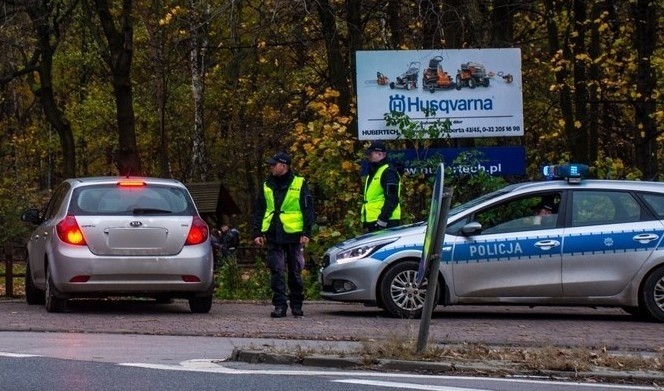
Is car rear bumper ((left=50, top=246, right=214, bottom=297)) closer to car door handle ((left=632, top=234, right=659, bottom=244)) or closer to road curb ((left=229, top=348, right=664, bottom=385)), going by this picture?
road curb ((left=229, top=348, right=664, bottom=385))

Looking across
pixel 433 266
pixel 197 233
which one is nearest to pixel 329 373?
pixel 433 266

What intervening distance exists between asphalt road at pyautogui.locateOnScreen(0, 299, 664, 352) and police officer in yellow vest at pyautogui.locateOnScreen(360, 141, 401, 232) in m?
1.09

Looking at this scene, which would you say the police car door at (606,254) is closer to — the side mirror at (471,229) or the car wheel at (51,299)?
the side mirror at (471,229)

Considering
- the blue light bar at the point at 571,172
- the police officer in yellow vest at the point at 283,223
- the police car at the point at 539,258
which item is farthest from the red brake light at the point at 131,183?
the blue light bar at the point at 571,172

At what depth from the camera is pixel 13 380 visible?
822cm

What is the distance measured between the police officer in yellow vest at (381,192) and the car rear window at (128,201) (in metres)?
2.10

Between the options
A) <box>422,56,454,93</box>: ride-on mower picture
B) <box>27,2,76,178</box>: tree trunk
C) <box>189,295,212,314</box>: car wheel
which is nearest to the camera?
<box>189,295,212,314</box>: car wheel

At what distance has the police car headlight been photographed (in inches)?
535

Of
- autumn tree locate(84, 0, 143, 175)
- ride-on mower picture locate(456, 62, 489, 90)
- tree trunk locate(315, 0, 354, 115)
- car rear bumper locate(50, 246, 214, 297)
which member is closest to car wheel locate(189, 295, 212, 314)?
car rear bumper locate(50, 246, 214, 297)

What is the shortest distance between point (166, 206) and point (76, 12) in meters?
15.1

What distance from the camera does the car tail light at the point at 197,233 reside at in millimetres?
13797

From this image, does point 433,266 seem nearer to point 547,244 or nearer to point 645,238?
point 547,244

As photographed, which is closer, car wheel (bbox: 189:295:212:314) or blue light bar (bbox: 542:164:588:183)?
blue light bar (bbox: 542:164:588:183)

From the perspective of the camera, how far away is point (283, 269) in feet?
44.7
